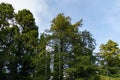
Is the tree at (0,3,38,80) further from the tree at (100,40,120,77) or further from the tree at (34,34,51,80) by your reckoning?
the tree at (100,40,120,77)

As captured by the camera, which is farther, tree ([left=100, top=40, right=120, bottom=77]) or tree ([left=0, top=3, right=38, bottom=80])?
tree ([left=100, top=40, right=120, bottom=77])

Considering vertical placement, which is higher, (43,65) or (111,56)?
(111,56)

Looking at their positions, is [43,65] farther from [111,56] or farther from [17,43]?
[111,56]

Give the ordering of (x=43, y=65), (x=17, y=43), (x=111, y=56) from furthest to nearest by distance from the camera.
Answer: (x=111, y=56), (x=17, y=43), (x=43, y=65)

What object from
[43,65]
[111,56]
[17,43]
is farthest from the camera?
[111,56]

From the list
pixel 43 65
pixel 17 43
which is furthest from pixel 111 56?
pixel 43 65

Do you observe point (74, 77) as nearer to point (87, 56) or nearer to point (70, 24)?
point (87, 56)

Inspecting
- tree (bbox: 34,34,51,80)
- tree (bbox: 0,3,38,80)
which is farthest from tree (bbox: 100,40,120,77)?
tree (bbox: 34,34,51,80)

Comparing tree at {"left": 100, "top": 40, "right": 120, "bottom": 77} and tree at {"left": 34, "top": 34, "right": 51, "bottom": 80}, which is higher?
tree at {"left": 100, "top": 40, "right": 120, "bottom": 77}

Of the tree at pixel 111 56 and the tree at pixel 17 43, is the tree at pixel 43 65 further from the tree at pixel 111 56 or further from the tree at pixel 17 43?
the tree at pixel 111 56

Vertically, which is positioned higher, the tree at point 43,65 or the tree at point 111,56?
the tree at point 111,56

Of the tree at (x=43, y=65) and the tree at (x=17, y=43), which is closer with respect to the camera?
the tree at (x=43, y=65)

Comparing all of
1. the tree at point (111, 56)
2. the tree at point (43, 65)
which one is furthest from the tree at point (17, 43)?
the tree at point (111, 56)

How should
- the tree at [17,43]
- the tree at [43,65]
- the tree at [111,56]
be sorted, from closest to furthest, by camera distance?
1. the tree at [43,65]
2. the tree at [17,43]
3. the tree at [111,56]
